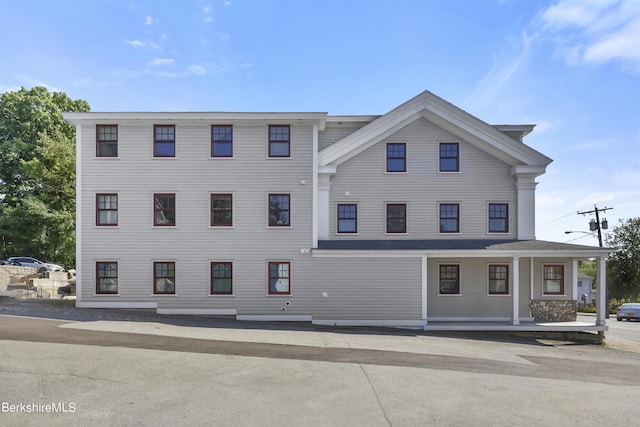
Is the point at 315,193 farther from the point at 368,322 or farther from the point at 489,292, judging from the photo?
the point at 489,292

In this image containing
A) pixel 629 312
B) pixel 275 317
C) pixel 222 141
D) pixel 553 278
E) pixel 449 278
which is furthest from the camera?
pixel 629 312

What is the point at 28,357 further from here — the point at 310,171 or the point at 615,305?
the point at 615,305

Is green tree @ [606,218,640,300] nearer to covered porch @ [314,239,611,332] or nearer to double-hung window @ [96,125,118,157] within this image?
covered porch @ [314,239,611,332]

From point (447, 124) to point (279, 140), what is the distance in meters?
8.66

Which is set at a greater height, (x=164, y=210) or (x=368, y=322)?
(x=164, y=210)

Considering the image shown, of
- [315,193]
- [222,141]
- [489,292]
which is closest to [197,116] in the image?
[222,141]

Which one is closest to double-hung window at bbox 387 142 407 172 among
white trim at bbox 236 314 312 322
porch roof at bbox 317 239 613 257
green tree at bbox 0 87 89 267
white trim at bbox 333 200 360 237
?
white trim at bbox 333 200 360 237

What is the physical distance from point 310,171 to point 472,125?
8598 mm

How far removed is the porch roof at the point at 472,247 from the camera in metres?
17.9

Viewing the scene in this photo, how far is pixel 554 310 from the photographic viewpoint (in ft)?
65.1

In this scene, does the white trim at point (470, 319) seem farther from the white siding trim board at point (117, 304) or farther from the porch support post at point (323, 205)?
the white siding trim board at point (117, 304)

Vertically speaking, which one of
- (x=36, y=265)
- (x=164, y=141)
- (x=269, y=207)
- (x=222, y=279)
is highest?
(x=164, y=141)

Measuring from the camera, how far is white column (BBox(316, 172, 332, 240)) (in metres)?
20.1

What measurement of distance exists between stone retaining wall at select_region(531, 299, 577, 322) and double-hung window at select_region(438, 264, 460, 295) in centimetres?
394
